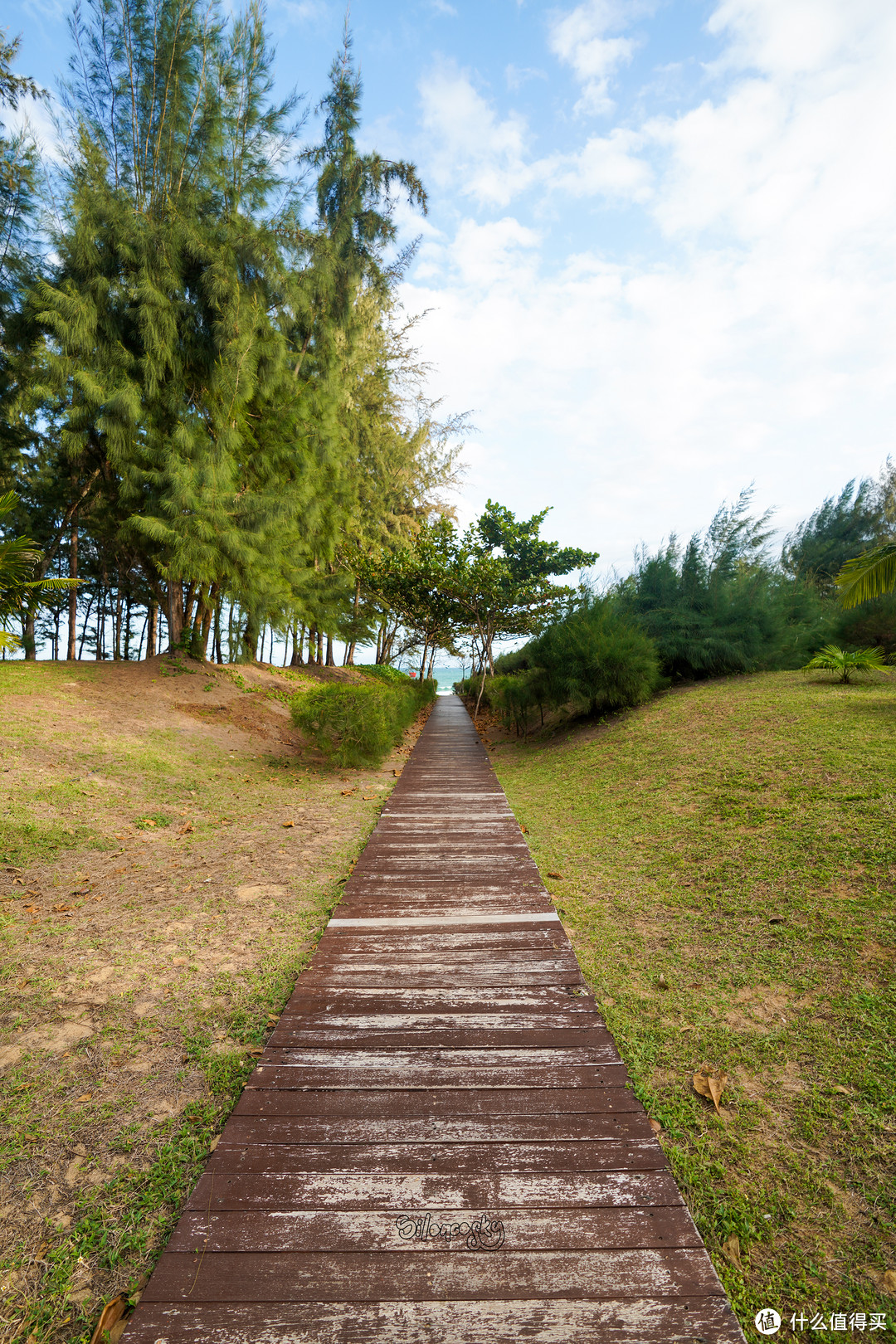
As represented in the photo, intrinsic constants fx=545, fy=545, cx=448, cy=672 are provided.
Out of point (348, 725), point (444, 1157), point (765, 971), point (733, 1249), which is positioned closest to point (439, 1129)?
point (444, 1157)

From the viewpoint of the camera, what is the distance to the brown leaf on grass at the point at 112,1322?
1.22 m

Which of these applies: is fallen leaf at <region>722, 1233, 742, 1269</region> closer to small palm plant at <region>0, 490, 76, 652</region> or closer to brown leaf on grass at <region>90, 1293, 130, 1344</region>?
brown leaf on grass at <region>90, 1293, 130, 1344</region>

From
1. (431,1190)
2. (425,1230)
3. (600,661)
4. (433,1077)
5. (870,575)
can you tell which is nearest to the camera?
(425,1230)

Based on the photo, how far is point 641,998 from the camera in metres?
2.56

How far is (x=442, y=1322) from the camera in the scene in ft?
3.98

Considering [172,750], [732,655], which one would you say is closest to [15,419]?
[172,750]

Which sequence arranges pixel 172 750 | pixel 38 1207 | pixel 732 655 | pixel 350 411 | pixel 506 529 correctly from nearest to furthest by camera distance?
1. pixel 38 1207
2. pixel 172 750
3. pixel 732 655
4. pixel 350 411
5. pixel 506 529

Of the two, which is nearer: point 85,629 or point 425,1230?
point 425,1230

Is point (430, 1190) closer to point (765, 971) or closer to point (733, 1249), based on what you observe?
point (733, 1249)

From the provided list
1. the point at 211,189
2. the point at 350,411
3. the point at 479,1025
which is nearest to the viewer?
the point at 479,1025

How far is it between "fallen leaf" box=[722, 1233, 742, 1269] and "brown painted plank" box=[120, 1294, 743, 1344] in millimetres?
187

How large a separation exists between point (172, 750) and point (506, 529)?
38.9 ft

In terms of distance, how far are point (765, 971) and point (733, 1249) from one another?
1.46 meters

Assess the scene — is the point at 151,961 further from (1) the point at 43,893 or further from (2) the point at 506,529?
(2) the point at 506,529
